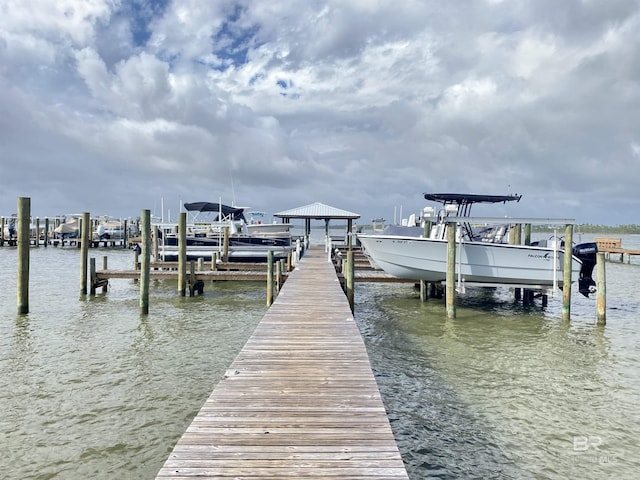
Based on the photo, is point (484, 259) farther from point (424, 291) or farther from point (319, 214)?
point (319, 214)

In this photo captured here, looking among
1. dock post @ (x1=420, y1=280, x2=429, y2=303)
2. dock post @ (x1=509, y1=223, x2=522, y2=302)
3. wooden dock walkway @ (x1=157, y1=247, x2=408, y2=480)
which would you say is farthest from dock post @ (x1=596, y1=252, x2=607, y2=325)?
wooden dock walkway @ (x1=157, y1=247, x2=408, y2=480)

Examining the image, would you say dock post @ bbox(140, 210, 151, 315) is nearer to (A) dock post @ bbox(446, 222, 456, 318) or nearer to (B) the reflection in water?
(B) the reflection in water

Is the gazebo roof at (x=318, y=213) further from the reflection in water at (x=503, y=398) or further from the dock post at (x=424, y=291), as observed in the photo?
the reflection in water at (x=503, y=398)

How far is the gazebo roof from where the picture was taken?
81.9 feet

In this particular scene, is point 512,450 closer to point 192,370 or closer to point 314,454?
point 314,454

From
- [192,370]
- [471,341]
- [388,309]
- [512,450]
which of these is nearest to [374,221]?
[388,309]

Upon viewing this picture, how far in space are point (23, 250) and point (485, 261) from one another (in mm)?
14916

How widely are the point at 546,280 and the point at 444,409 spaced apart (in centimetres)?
1055

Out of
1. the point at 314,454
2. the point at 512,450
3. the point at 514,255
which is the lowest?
the point at 512,450

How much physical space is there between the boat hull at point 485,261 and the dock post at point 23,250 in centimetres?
1145

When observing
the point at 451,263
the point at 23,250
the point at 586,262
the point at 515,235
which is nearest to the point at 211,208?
the point at 23,250

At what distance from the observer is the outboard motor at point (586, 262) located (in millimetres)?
15508

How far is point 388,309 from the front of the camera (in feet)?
52.1

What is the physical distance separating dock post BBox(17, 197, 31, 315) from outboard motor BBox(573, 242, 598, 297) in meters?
18.1
